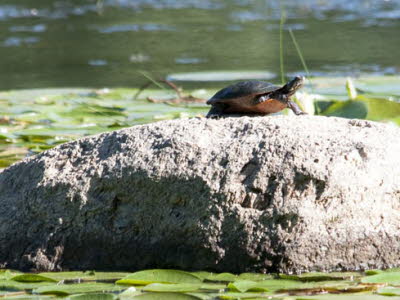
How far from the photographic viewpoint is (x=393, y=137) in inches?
103

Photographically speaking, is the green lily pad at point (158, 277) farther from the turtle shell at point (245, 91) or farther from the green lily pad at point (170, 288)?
the turtle shell at point (245, 91)

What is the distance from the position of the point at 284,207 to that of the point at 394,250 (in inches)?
13.7

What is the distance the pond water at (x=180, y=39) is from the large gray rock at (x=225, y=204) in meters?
3.74

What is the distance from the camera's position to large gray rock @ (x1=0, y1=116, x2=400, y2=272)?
2.43m

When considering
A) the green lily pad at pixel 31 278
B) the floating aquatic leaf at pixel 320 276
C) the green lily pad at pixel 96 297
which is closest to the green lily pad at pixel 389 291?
the floating aquatic leaf at pixel 320 276

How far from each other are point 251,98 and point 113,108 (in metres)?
2.21

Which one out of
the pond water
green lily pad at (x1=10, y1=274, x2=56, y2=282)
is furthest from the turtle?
the pond water

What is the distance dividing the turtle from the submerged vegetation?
1052 mm

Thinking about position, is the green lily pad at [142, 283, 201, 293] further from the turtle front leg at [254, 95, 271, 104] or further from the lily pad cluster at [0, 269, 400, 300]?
the turtle front leg at [254, 95, 271, 104]

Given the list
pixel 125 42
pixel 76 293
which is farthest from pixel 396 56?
pixel 76 293

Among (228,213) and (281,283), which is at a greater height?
(228,213)

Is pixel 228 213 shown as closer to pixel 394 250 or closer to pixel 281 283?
pixel 281 283

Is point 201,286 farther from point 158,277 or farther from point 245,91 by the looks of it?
point 245,91

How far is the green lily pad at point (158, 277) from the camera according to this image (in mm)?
2250
